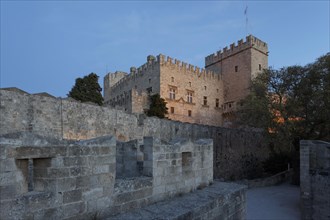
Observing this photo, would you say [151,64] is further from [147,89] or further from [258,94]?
[258,94]

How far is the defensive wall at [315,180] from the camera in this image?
11.1 metres

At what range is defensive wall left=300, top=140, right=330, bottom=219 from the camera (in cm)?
1107

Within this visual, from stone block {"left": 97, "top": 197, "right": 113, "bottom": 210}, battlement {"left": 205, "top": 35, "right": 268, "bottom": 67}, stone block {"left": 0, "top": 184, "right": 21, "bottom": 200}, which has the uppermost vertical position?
battlement {"left": 205, "top": 35, "right": 268, "bottom": 67}

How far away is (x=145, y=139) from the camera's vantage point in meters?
4.66

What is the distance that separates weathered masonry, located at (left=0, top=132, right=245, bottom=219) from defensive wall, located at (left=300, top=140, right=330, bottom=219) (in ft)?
27.2

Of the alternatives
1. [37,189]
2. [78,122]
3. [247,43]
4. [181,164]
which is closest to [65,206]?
[37,189]

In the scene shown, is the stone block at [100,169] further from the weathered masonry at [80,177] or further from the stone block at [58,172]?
the stone block at [58,172]

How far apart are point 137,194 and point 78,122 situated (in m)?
7.45

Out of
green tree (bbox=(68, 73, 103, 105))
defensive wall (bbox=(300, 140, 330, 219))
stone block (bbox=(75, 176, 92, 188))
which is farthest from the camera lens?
green tree (bbox=(68, 73, 103, 105))

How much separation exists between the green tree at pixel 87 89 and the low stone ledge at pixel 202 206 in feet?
67.1

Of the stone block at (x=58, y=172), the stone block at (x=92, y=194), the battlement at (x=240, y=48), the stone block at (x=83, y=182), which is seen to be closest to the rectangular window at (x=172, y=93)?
the battlement at (x=240, y=48)

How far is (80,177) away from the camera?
3434 millimetres

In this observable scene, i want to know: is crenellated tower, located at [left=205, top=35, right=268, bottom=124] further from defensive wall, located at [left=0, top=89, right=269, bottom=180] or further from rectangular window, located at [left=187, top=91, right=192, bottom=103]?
defensive wall, located at [left=0, top=89, right=269, bottom=180]

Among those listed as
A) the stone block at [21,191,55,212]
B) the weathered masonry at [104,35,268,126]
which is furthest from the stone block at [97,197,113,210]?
the weathered masonry at [104,35,268,126]
